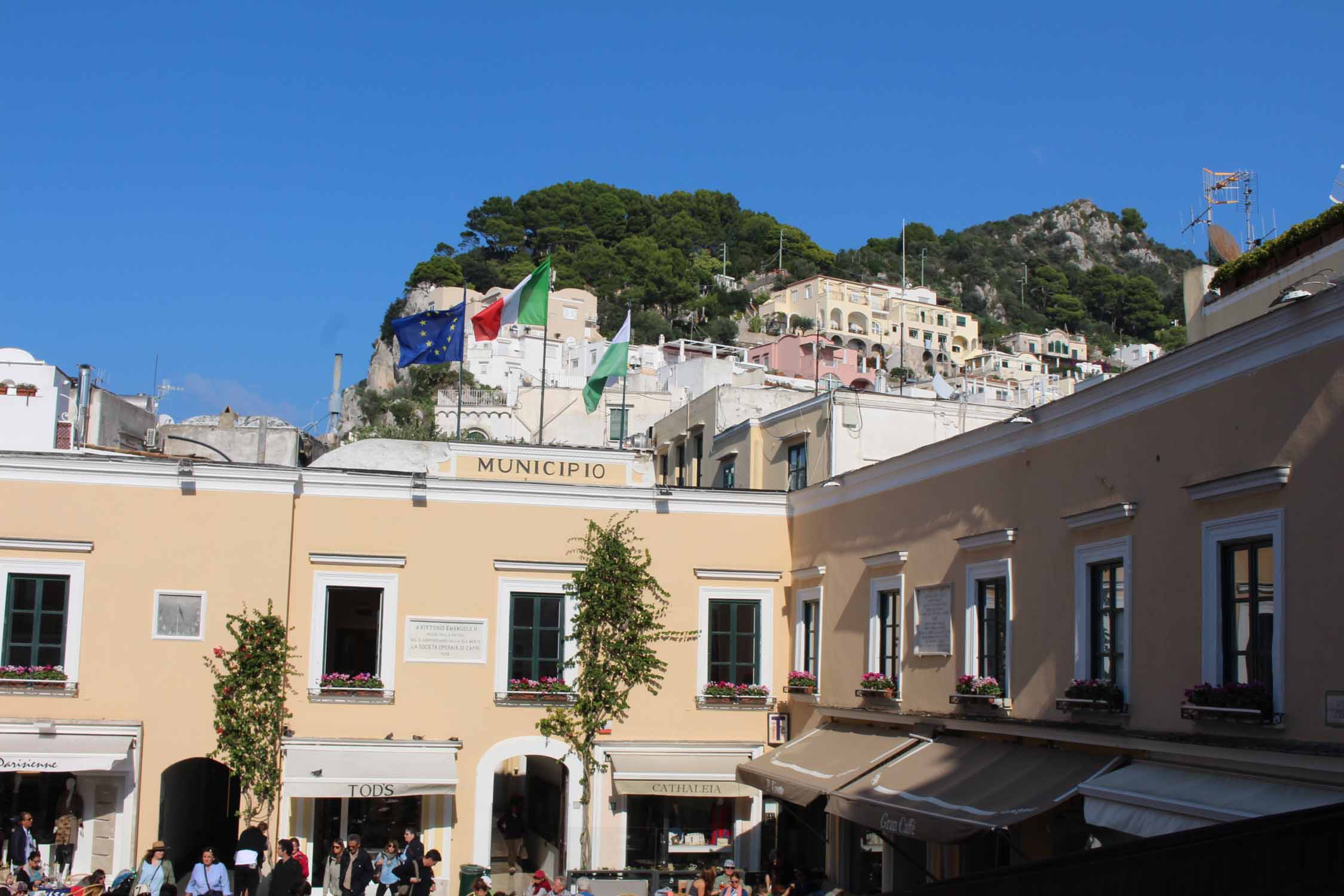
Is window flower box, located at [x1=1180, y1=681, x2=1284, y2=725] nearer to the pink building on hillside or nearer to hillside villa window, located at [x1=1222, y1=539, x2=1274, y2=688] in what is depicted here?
hillside villa window, located at [x1=1222, y1=539, x2=1274, y2=688]

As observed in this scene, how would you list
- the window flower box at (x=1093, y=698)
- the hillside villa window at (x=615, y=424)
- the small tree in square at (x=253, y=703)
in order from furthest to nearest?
the hillside villa window at (x=615, y=424)
the small tree in square at (x=253, y=703)
the window flower box at (x=1093, y=698)

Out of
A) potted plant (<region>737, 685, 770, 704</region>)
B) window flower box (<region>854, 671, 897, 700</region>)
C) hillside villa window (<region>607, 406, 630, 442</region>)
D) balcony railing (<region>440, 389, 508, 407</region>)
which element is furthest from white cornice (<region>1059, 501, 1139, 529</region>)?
balcony railing (<region>440, 389, 508, 407</region>)

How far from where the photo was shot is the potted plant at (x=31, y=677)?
764 inches

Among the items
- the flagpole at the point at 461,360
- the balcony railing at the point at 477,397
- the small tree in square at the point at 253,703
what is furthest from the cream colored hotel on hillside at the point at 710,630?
the balcony railing at the point at 477,397

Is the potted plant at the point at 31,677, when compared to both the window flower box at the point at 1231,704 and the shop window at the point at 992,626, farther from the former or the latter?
the window flower box at the point at 1231,704

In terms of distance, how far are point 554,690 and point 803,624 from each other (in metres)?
4.47

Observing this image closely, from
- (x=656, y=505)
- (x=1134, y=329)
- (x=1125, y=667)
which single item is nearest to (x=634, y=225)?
(x=1134, y=329)

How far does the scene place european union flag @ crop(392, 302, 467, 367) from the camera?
25.6m

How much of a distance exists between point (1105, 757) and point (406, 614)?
11461 mm

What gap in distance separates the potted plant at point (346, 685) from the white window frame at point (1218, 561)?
509 inches

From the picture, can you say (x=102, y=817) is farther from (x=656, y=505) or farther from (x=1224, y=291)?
(x=1224, y=291)

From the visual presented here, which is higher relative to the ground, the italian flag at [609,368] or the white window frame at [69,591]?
the italian flag at [609,368]

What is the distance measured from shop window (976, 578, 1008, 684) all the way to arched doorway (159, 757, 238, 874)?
12.2 meters

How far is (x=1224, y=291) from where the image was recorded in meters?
18.6
